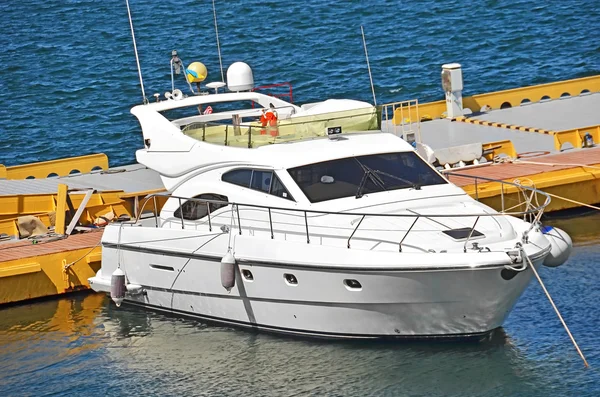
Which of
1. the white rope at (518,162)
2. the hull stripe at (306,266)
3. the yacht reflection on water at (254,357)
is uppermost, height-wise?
the white rope at (518,162)

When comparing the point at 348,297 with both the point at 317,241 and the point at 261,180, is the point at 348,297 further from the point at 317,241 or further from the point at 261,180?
the point at 261,180

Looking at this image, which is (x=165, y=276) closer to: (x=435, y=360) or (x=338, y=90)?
(x=435, y=360)

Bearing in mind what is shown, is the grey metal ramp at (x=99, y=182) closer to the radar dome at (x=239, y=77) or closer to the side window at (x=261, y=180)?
the radar dome at (x=239, y=77)

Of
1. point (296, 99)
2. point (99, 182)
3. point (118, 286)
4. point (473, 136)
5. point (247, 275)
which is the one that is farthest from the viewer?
point (296, 99)

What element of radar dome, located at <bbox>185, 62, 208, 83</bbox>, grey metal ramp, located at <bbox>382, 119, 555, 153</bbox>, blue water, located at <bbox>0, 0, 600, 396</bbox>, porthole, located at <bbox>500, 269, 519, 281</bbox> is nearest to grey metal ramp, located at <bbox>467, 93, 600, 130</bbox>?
grey metal ramp, located at <bbox>382, 119, 555, 153</bbox>

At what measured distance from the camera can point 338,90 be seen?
35.1 metres

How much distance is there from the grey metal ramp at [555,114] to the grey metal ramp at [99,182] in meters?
7.14

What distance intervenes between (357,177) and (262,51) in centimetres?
2526

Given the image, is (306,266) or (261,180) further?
(261,180)

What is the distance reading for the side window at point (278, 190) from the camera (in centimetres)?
1591

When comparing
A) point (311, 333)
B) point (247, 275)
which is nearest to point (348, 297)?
point (311, 333)

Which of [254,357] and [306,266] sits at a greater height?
[306,266]

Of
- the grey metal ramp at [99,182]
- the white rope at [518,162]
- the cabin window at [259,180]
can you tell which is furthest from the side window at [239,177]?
the white rope at [518,162]

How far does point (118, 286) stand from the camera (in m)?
16.9
